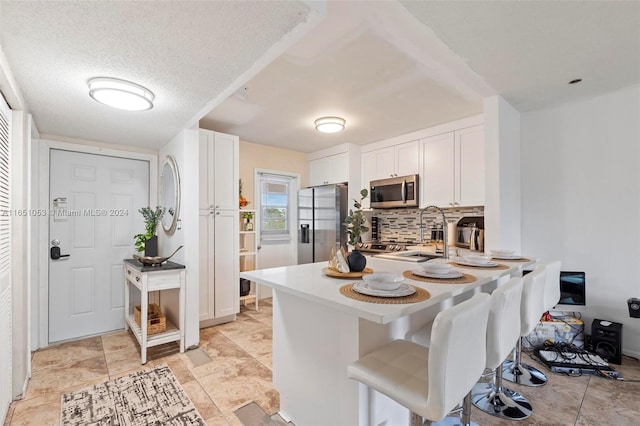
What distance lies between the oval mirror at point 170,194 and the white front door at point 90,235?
394 mm

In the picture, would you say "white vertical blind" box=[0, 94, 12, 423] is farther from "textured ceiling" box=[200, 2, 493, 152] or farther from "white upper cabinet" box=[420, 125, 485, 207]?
"white upper cabinet" box=[420, 125, 485, 207]

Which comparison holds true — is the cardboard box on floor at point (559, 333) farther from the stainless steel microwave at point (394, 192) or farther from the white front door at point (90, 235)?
the white front door at point (90, 235)

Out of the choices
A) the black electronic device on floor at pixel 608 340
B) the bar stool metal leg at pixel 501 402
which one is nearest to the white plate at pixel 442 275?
the bar stool metal leg at pixel 501 402

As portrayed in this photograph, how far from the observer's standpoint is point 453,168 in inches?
140

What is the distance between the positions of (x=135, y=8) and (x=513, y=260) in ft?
9.10

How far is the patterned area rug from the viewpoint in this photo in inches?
71.9

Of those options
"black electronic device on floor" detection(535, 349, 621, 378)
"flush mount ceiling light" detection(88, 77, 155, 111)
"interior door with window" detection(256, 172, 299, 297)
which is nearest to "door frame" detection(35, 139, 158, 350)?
"flush mount ceiling light" detection(88, 77, 155, 111)

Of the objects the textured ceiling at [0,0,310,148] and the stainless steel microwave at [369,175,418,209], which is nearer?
the textured ceiling at [0,0,310,148]

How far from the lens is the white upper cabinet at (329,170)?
4547mm

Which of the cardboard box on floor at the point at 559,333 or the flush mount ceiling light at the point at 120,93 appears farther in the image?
the cardboard box on floor at the point at 559,333

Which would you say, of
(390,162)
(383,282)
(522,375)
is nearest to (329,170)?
(390,162)

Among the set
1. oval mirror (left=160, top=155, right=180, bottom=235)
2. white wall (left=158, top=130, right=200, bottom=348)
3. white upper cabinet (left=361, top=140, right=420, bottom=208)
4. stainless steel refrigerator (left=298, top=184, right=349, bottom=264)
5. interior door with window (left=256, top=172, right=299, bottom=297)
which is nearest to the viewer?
white wall (left=158, top=130, right=200, bottom=348)

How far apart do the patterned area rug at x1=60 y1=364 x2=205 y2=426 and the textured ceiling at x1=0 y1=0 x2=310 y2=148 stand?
210 cm

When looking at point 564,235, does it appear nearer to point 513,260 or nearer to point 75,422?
point 513,260
